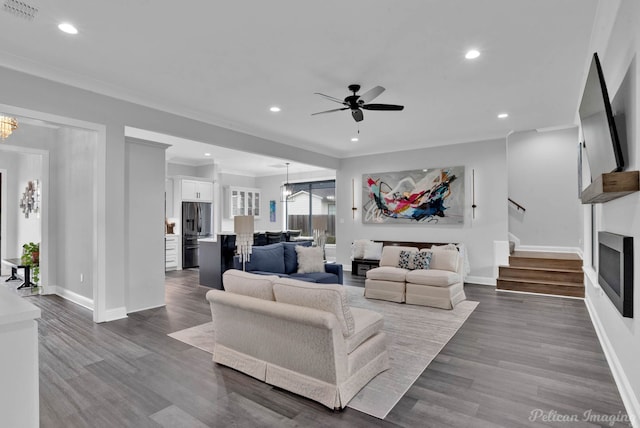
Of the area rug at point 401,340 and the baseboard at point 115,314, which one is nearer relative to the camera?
the area rug at point 401,340

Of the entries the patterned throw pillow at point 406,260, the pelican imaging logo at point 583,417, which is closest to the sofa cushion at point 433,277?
the patterned throw pillow at point 406,260

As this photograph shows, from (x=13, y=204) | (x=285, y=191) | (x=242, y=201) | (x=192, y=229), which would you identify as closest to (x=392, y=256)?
(x=192, y=229)

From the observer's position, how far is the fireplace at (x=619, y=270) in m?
2.09

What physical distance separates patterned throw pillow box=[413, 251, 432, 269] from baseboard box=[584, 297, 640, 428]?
2.21 meters

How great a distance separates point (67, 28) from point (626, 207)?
14.9 feet

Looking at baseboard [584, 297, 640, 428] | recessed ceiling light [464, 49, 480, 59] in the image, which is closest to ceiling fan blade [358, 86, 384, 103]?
recessed ceiling light [464, 49, 480, 59]

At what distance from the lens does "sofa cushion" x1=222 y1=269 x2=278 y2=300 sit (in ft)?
9.05

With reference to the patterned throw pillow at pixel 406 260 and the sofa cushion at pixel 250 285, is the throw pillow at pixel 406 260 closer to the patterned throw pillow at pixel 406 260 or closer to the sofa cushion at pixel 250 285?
the patterned throw pillow at pixel 406 260

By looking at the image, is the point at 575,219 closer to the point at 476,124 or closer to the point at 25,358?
the point at 476,124

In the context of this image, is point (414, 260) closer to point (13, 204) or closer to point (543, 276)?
point (543, 276)

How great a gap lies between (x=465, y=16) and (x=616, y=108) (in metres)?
1.31

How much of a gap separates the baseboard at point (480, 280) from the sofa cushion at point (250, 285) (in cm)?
522

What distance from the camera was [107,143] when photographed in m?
4.18

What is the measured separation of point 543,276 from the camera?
6.07 metres
